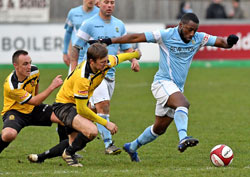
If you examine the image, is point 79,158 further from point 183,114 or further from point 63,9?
point 63,9

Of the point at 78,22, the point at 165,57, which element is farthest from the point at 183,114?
the point at 78,22

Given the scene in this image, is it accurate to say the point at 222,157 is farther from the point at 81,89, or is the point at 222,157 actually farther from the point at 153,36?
the point at 81,89

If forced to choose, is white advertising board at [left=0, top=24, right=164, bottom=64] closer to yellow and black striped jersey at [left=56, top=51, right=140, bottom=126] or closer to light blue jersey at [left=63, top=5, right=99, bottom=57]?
light blue jersey at [left=63, top=5, right=99, bottom=57]

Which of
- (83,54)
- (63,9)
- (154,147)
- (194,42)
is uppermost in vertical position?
(194,42)

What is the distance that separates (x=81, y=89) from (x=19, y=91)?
116 centimetres

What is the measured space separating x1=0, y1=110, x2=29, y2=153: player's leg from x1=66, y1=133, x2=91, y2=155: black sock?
793 mm

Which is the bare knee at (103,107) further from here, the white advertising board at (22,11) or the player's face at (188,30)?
the white advertising board at (22,11)

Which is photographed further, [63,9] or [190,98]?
[63,9]

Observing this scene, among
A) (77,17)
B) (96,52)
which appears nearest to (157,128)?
(96,52)

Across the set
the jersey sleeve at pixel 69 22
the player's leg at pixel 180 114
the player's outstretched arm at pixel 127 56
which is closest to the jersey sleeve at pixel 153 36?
the player's outstretched arm at pixel 127 56

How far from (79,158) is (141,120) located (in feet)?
12.0

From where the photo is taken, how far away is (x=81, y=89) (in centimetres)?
712

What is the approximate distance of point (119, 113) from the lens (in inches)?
500

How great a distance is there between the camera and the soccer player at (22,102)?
310 inches
